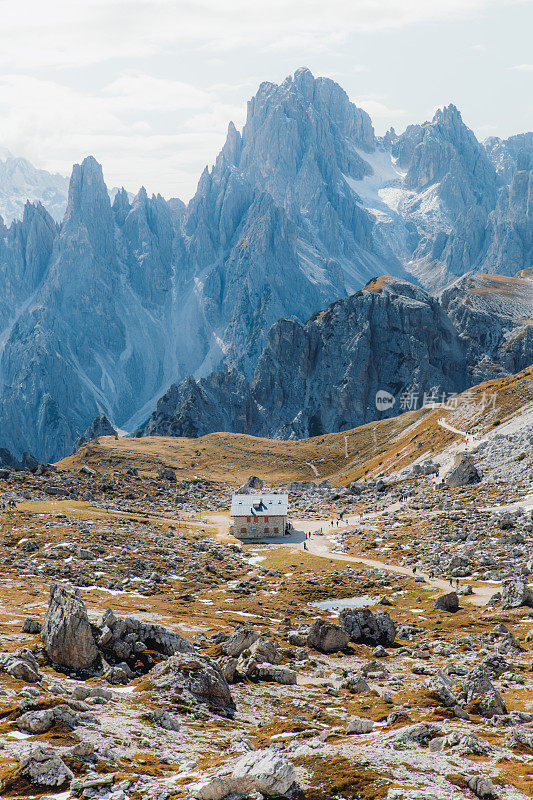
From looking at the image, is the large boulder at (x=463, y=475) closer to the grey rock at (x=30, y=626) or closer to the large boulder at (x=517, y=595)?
the large boulder at (x=517, y=595)

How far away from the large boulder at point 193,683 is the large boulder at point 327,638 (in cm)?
1557

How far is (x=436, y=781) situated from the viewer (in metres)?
21.9

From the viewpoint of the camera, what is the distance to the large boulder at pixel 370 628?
1988 inches

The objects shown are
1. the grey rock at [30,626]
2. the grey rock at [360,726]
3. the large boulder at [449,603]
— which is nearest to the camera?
the grey rock at [360,726]

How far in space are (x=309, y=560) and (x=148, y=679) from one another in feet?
182

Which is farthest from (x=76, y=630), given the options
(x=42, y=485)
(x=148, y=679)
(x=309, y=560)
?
(x=42, y=485)

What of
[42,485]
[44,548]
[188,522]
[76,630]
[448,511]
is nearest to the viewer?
[76,630]

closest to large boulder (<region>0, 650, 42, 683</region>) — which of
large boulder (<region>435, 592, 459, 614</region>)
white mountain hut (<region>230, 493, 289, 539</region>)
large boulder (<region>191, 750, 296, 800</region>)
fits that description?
large boulder (<region>191, 750, 296, 800</region>)

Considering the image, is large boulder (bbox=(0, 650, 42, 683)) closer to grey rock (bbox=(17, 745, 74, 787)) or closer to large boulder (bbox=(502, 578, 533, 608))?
grey rock (bbox=(17, 745, 74, 787))

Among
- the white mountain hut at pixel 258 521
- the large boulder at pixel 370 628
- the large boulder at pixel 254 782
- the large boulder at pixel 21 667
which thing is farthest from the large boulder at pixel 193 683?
the white mountain hut at pixel 258 521

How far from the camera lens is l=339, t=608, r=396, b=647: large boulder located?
166ft

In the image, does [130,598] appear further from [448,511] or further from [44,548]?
[448,511]

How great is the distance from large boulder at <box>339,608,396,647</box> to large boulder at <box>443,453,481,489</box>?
62.8m

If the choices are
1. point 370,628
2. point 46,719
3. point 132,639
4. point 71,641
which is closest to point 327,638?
point 370,628
